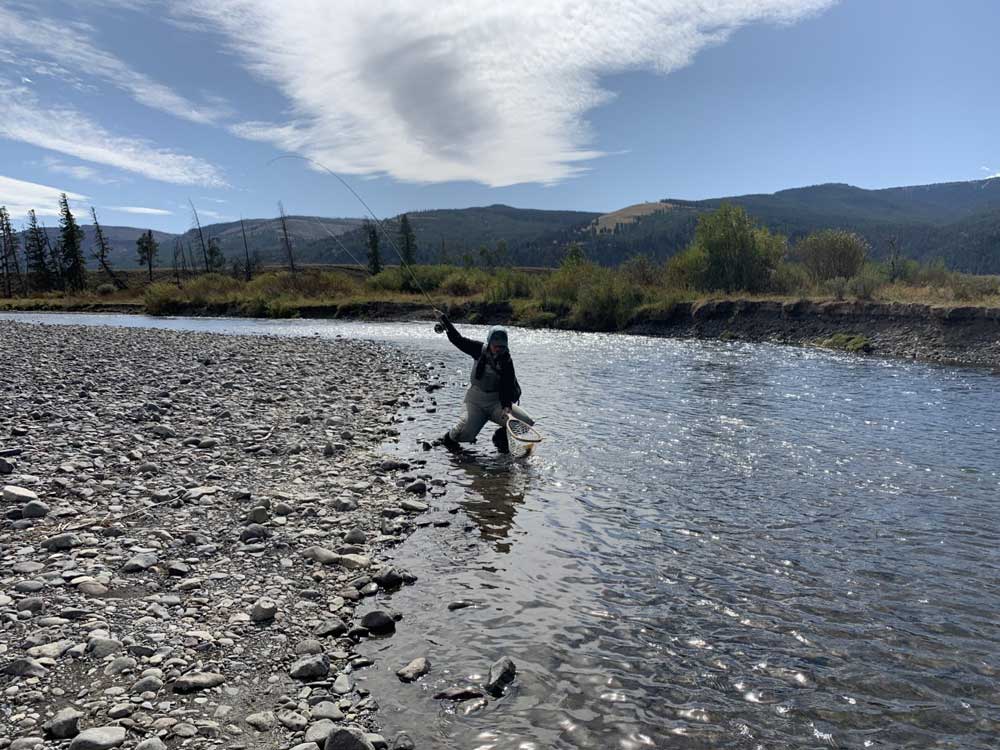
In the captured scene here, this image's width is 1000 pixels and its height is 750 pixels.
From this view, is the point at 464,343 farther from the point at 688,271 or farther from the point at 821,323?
the point at 688,271

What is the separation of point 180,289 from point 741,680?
7857 cm

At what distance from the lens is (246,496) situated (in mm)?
8164

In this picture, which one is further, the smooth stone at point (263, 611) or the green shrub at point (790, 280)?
the green shrub at point (790, 280)

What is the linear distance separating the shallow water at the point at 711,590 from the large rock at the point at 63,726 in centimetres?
188

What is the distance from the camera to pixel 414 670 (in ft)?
16.0

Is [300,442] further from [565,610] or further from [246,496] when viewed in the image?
[565,610]

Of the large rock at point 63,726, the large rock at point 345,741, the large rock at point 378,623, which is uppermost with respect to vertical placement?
the large rock at point 63,726

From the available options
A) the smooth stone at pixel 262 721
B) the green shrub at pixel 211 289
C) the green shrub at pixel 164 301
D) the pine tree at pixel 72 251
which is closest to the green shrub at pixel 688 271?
the smooth stone at pixel 262 721

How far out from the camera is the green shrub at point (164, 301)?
225 feet

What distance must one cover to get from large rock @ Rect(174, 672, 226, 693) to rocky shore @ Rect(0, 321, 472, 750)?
0.02 m

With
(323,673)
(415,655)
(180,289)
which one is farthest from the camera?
(180,289)

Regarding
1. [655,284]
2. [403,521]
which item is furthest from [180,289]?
[403,521]

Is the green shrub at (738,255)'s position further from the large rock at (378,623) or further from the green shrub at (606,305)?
the large rock at (378,623)

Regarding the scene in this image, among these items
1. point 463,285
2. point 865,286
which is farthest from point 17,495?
point 463,285
